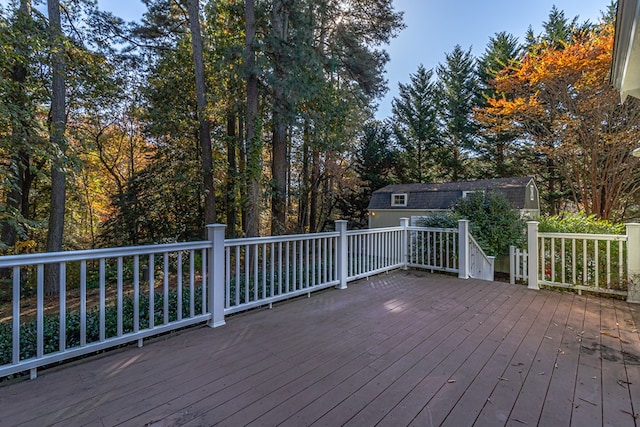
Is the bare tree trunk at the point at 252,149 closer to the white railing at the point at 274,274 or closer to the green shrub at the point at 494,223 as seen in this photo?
the white railing at the point at 274,274

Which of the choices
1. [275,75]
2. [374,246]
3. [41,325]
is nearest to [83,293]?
[41,325]

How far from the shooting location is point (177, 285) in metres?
2.83

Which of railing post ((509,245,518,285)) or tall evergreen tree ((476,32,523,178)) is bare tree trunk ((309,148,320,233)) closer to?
railing post ((509,245,518,285))

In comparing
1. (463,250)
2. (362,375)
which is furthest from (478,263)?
(362,375)

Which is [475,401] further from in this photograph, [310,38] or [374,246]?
[310,38]

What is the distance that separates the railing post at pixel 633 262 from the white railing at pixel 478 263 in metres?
2.00

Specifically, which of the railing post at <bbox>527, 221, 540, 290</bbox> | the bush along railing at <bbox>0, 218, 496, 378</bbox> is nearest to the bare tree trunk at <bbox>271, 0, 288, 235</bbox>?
the bush along railing at <bbox>0, 218, 496, 378</bbox>

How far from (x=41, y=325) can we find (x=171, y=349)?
893 millimetres

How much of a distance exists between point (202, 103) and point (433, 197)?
11.5 m

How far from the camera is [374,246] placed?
5.17 m

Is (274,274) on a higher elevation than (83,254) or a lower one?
lower

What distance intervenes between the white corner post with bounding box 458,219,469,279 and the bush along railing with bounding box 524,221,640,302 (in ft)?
2.97

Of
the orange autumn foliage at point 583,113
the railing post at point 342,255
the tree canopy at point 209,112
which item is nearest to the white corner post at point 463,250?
the railing post at point 342,255

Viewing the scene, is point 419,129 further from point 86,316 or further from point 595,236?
point 86,316
